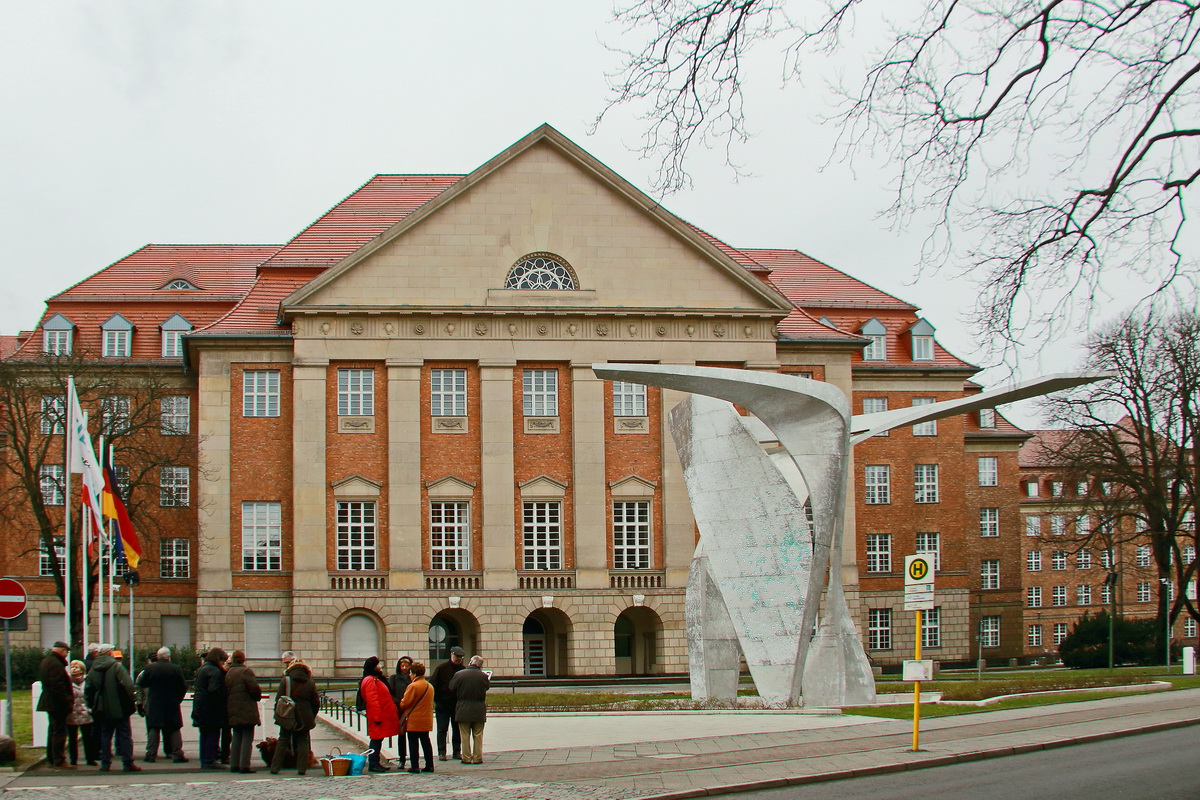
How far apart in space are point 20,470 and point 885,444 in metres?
33.4

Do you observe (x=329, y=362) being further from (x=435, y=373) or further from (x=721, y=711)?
(x=721, y=711)

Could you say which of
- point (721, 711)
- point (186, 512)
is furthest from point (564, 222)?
point (721, 711)

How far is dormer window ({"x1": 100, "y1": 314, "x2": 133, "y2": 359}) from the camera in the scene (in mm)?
55250

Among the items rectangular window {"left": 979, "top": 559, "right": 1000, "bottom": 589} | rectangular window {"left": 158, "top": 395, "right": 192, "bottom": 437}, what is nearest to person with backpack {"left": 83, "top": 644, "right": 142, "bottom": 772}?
rectangular window {"left": 158, "top": 395, "right": 192, "bottom": 437}

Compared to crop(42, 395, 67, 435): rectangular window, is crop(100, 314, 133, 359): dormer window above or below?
above

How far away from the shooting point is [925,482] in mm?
58906

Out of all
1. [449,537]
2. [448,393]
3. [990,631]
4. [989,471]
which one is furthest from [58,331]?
[990,631]

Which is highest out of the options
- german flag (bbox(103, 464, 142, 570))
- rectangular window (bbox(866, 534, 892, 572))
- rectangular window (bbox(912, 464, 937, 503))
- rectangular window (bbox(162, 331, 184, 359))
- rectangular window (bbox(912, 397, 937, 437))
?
rectangular window (bbox(162, 331, 184, 359))

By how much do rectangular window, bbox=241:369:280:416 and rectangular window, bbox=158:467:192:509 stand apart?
4.05m

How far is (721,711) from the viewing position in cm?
2652

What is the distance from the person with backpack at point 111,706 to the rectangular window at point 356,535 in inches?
1202

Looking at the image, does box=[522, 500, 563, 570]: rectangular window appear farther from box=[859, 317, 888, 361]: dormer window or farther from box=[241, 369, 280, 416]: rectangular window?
box=[859, 317, 888, 361]: dormer window

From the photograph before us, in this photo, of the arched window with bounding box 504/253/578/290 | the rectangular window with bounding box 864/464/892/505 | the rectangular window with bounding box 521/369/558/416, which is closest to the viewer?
the rectangular window with bounding box 521/369/558/416

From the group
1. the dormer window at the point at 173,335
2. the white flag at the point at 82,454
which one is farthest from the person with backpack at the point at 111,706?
the dormer window at the point at 173,335
